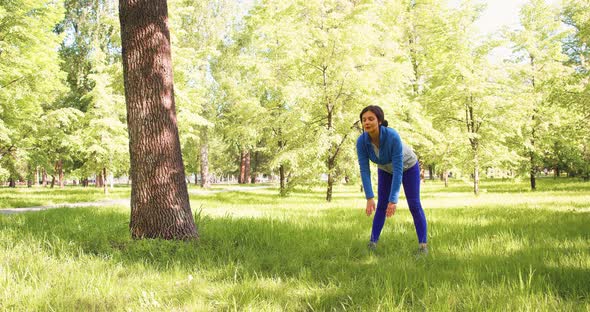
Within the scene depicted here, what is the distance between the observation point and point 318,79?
1284 cm

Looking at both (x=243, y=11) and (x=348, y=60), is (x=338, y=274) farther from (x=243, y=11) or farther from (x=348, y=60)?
(x=243, y=11)

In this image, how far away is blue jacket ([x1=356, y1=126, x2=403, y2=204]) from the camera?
12.0 feet

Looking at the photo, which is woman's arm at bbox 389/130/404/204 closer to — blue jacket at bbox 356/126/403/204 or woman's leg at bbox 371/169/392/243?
blue jacket at bbox 356/126/403/204

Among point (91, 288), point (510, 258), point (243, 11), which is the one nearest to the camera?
point (91, 288)

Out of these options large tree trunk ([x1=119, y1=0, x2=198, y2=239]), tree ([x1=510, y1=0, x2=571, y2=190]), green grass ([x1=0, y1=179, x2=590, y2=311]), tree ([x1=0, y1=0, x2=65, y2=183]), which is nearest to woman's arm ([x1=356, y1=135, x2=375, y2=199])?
green grass ([x1=0, y1=179, x2=590, y2=311])

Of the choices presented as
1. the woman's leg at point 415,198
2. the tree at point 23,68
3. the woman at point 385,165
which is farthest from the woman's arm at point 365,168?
the tree at point 23,68

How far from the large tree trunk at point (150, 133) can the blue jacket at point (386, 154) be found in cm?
235

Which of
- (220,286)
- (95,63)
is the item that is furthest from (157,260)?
(95,63)

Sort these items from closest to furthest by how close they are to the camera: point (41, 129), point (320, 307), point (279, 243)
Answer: point (320, 307)
point (279, 243)
point (41, 129)

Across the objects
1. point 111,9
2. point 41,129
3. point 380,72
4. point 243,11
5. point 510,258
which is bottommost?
point 510,258

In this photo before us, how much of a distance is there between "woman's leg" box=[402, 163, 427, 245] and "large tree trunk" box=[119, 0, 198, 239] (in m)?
2.76

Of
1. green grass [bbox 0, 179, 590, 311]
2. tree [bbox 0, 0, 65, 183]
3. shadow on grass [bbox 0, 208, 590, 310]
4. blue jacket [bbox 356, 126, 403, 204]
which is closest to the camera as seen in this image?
green grass [bbox 0, 179, 590, 311]

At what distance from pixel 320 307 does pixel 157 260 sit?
6.86 feet

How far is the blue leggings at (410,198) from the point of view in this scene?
13.3 feet
